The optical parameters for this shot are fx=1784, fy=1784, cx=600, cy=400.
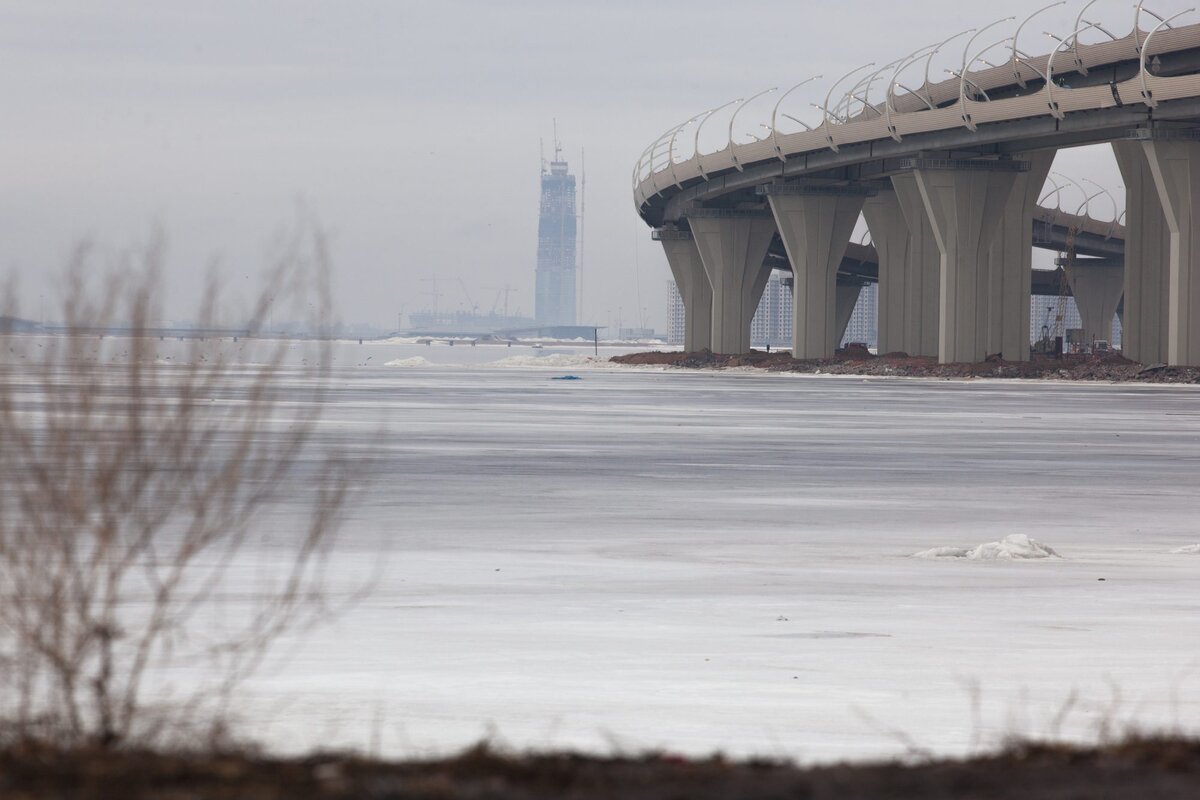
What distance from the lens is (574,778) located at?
5.73 m

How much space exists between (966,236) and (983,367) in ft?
22.2

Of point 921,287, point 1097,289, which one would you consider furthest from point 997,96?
point 1097,289

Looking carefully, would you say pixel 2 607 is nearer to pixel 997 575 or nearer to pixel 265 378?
pixel 265 378

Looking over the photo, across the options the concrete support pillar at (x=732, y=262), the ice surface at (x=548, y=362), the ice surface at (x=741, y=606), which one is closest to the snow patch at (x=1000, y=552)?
the ice surface at (x=741, y=606)

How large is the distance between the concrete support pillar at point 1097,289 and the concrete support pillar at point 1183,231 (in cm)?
9780

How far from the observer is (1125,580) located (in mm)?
12992

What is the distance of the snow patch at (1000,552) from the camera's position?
566 inches

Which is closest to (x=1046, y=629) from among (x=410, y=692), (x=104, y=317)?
(x=410, y=692)

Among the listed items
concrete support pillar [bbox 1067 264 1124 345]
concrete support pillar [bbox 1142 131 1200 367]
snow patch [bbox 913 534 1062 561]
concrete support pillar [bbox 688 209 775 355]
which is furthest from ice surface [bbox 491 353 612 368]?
snow patch [bbox 913 534 1062 561]

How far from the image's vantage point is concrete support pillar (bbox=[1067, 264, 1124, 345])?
560ft

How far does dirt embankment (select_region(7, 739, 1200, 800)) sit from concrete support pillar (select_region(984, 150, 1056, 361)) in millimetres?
84695

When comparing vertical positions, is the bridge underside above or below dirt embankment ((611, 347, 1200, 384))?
above

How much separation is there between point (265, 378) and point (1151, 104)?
67158 mm

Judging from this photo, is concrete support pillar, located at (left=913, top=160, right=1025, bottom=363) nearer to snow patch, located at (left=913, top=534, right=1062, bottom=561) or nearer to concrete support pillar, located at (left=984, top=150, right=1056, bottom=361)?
concrete support pillar, located at (left=984, top=150, right=1056, bottom=361)
